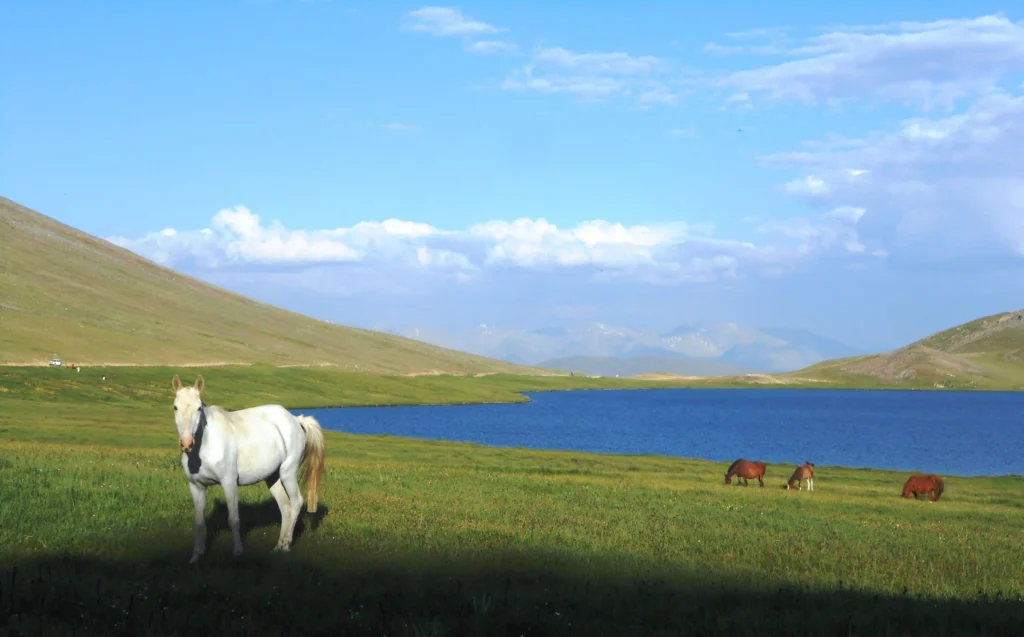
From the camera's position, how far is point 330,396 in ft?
479

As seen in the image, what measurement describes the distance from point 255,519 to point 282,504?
2.81 metres

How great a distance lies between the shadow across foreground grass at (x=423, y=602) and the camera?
10844 mm

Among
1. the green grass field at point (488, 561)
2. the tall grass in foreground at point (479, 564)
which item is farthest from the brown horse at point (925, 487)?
the tall grass in foreground at point (479, 564)

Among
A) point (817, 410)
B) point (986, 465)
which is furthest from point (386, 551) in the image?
point (817, 410)

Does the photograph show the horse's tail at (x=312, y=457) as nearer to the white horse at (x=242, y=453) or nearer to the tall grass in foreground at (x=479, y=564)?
the white horse at (x=242, y=453)

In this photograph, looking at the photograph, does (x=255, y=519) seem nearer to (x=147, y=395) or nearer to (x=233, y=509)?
(x=233, y=509)

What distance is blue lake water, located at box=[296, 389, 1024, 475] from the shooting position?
258ft

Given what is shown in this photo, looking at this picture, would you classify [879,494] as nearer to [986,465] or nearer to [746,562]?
[746,562]

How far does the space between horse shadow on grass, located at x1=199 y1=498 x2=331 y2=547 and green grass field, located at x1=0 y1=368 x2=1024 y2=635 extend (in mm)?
120

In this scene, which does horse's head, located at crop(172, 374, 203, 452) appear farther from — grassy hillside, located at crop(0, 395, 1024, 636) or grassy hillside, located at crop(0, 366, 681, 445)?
grassy hillside, located at crop(0, 366, 681, 445)

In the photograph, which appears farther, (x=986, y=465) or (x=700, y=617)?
(x=986, y=465)

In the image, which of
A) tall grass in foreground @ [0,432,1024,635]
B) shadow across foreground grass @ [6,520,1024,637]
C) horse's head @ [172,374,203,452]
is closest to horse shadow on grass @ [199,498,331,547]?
tall grass in foreground @ [0,432,1024,635]

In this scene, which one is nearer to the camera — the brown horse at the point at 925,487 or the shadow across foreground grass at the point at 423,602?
the shadow across foreground grass at the point at 423,602

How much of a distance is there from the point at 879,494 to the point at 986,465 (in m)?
39.4
